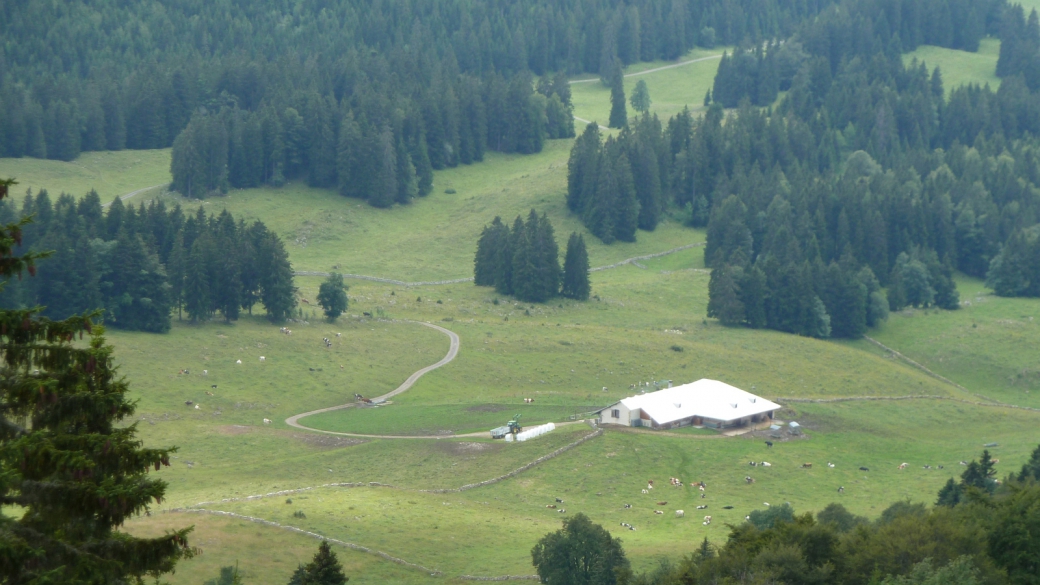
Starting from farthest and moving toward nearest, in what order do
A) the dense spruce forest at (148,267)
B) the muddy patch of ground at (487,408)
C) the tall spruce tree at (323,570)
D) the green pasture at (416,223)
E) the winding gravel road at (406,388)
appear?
the green pasture at (416,223) < the dense spruce forest at (148,267) < the muddy patch of ground at (487,408) < the winding gravel road at (406,388) < the tall spruce tree at (323,570)

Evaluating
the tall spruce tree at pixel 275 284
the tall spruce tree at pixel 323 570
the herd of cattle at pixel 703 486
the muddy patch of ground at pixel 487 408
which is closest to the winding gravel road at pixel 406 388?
the muddy patch of ground at pixel 487 408

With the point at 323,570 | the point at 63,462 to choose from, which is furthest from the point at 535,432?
the point at 63,462

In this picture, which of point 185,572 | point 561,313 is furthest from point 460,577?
point 561,313

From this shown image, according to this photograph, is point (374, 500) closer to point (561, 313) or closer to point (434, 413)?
point (434, 413)

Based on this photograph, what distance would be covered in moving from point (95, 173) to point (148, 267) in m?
71.5

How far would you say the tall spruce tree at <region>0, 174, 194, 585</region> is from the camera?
1731 centimetres

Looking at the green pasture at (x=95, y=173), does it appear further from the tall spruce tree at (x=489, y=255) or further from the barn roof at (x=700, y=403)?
the barn roof at (x=700, y=403)

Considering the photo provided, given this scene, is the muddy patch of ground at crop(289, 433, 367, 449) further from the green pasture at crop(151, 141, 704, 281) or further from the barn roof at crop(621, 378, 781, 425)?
the green pasture at crop(151, 141, 704, 281)

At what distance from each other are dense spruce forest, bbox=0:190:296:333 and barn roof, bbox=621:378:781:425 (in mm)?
40274

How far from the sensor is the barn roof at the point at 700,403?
95.4 meters

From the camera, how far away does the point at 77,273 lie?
106m

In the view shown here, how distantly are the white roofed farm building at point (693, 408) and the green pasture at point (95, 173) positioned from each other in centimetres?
9232

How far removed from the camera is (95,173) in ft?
568

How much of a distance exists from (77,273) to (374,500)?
159 ft
